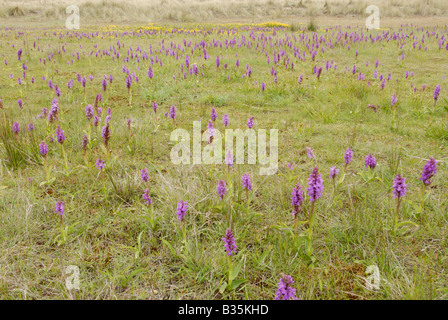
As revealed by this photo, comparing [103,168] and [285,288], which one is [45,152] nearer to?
[103,168]

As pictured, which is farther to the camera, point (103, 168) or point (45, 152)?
point (103, 168)

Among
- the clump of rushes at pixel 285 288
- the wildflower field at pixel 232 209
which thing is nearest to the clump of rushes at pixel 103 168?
the wildflower field at pixel 232 209

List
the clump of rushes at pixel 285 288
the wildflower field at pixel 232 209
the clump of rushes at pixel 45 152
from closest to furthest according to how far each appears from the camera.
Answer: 1. the clump of rushes at pixel 285 288
2. the wildflower field at pixel 232 209
3. the clump of rushes at pixel 45 152

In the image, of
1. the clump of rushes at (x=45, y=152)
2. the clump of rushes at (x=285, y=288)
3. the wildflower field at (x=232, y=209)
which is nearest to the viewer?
the clump of rushes at (x=285, y=288)

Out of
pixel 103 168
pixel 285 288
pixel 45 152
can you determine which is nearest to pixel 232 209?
pixel 285 288

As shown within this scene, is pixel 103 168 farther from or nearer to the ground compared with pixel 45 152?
nearer to the ground

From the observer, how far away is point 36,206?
3025mm

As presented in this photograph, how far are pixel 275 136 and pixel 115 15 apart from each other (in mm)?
29135

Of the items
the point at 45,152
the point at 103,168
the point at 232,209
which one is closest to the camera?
the point at 232,209

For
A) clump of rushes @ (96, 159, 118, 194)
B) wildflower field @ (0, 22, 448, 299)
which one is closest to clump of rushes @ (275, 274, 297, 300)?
wildflower field @ (0, 22, 448, 299)

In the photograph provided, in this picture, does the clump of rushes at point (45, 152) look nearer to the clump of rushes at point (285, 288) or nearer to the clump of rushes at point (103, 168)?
the clump of rushes at point (103, 168)

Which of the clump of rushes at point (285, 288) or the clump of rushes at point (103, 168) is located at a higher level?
the clump of rushes at point (103, 168)

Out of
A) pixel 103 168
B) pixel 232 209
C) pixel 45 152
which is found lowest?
pixel 232 209
